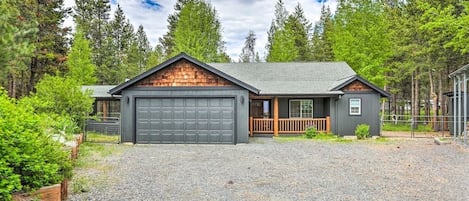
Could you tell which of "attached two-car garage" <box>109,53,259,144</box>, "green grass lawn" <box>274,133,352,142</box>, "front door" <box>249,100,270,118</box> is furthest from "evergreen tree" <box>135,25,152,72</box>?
"green grass lawn" <box>274,133,352,142</box>

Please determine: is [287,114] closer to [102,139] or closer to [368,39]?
[368,39]

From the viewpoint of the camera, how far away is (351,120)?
17.2 meters

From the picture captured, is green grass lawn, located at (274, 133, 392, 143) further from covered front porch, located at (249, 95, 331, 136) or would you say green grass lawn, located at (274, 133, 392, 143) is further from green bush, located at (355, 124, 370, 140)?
covered front porch, located at (249, 95, 331, 136)

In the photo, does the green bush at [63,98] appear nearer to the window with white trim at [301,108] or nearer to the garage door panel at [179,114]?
the garage door panel at [179,114]

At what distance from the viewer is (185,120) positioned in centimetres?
1430

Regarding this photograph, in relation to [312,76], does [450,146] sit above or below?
below

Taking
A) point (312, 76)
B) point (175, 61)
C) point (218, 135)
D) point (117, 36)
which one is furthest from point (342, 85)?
point (117, 36)

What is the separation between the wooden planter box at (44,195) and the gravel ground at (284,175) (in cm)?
95

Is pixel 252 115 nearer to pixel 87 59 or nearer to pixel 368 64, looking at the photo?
pixel 368 64

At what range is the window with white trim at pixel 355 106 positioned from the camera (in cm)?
1712

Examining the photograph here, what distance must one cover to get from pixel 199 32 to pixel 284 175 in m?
22.0

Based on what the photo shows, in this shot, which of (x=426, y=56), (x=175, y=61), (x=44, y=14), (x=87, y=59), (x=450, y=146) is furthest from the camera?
(x=87, y=59)

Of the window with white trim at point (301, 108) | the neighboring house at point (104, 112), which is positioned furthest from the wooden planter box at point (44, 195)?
the window with white trim at point (301, 108)

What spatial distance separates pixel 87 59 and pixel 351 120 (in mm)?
19827
